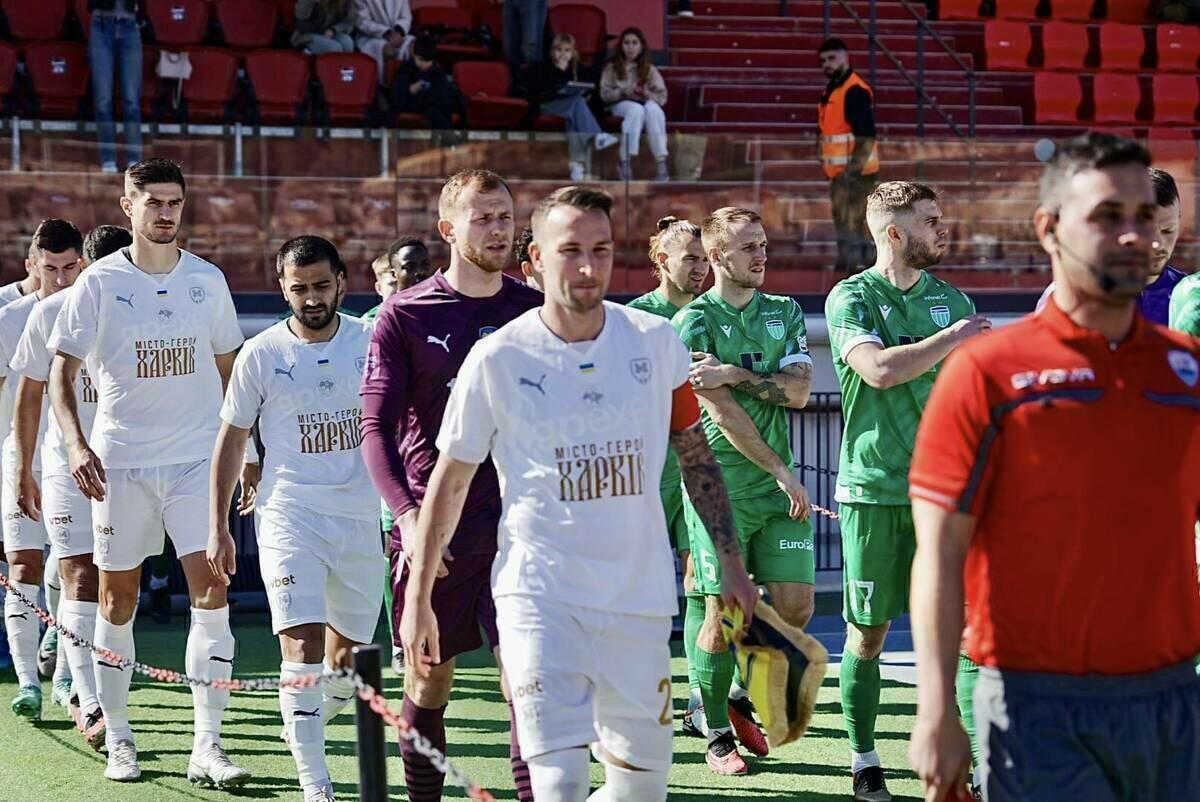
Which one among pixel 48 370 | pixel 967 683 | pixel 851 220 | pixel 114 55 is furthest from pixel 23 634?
pixel 114 55

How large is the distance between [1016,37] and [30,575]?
53.3 ft

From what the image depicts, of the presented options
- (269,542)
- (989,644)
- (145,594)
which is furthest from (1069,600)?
(145,594)

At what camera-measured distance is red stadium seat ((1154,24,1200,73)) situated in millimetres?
22297

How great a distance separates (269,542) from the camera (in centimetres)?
659

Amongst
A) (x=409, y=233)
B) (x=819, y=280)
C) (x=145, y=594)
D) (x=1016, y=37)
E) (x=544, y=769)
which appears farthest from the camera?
(x=1016, y=37)

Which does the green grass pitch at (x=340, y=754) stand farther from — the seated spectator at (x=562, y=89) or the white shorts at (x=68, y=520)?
the seated spectator at (x=562, y=89)

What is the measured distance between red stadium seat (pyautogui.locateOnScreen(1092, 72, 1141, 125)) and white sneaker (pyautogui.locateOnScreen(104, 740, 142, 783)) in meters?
16.8

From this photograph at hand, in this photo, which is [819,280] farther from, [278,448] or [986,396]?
[986,396]

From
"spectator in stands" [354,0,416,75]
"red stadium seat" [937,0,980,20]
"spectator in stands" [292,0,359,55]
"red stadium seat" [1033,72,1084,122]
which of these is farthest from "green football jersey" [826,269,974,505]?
"red stadium seat" [937,0,980,20]

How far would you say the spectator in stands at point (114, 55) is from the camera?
1611 centimetres

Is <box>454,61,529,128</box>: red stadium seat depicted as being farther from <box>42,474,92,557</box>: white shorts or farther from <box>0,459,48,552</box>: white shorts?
<box>42,474,92,557</box>: white shorts

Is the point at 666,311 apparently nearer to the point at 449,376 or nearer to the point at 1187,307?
the point at 449,376

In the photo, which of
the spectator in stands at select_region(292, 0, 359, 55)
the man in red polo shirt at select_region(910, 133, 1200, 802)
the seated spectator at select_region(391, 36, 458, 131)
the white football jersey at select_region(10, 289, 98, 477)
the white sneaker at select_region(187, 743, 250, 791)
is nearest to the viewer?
the man in red polo shirt at select_region(910, 133, 1200, 802)

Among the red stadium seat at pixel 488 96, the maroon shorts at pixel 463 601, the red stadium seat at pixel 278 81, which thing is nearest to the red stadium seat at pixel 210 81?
the red stadium seat at pixel 278 81
